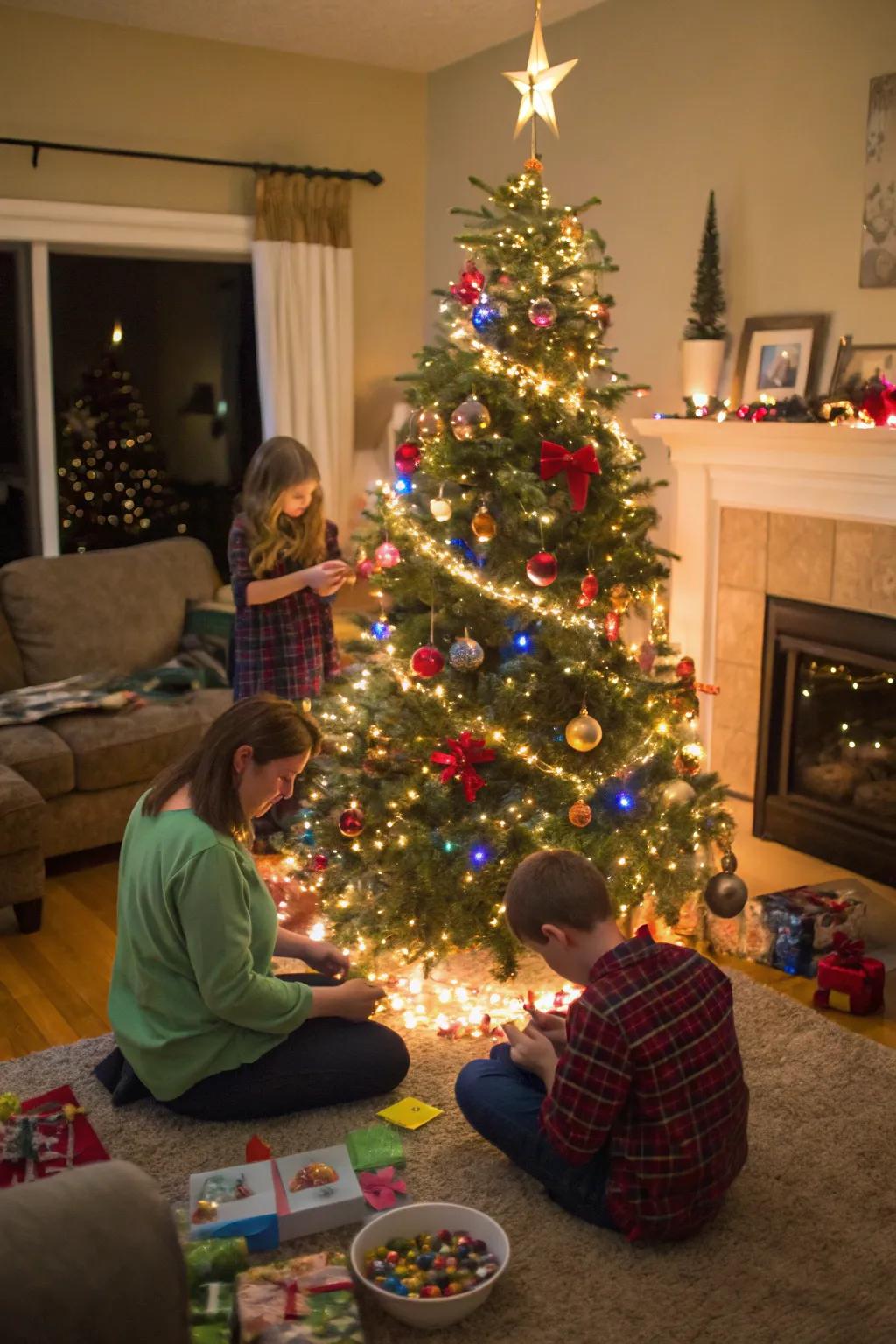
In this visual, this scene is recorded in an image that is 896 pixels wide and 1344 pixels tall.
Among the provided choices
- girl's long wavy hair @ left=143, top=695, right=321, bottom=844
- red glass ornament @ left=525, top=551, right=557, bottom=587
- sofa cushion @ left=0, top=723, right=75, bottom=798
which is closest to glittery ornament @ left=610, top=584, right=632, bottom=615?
red glass ornament @ left=525, top=551, right=557, bottom=587

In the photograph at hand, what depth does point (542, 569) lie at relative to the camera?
9.36 feet

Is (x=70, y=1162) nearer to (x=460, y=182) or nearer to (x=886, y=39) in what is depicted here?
(x=886, y=39)

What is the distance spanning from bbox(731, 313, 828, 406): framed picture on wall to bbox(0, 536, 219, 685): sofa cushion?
2191 millimetres

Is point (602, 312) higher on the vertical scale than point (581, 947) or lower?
higher

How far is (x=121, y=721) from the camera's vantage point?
4.09 meters

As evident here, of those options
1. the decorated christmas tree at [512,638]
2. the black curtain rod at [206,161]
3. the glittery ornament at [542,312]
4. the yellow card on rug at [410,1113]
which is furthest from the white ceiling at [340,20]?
the yellow card on rug at [410,1113]

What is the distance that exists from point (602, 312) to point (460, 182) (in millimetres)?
2923

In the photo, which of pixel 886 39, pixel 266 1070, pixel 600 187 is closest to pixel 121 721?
pixel 266 1070

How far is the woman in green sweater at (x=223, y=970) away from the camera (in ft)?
7.64

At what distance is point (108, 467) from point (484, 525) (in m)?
2.97

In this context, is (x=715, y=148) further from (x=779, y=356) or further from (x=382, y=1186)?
(x=382, y=1186)

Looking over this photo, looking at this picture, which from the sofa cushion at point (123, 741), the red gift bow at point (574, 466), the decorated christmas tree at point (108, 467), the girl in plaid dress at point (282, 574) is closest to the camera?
the red gift bow at point (574, 466)

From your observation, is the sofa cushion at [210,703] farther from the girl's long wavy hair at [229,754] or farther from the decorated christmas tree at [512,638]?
the girl's long wavy hair at [229,754]

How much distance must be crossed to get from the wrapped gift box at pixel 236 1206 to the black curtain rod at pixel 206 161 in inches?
157
